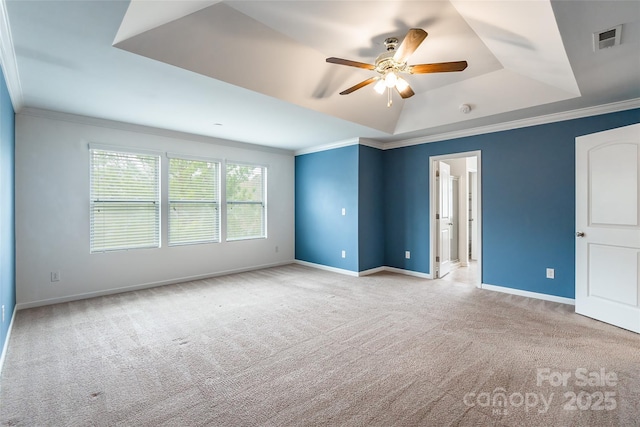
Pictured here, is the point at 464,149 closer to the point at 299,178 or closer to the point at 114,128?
the point at 299,178

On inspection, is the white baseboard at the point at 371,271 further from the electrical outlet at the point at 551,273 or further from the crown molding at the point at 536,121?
the electrical outlet at the point at 551,273

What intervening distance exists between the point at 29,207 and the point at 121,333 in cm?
214

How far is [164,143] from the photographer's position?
4844 millimetres

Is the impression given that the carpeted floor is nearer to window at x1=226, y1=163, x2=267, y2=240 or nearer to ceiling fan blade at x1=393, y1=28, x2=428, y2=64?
window at x1=226, y1=163, x2=267, y2=240

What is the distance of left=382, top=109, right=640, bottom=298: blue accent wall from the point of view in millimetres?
3859

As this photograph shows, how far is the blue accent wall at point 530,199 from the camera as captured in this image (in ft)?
12.7

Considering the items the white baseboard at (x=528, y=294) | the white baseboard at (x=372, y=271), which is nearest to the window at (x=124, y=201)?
the white baseboard at (x=372, y=271)

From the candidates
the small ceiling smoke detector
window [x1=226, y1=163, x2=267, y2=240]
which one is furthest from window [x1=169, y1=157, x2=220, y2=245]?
the small ceiling smoke detector

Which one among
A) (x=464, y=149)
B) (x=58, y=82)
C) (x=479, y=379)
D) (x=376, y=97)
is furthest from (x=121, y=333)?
(x=464, y=149)

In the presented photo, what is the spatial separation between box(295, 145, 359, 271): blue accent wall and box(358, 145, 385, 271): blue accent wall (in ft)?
0.33

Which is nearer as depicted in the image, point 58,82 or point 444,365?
point 444,365

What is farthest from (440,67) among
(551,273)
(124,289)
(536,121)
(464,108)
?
(124,289)

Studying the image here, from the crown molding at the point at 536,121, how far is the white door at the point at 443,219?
0.52 metres

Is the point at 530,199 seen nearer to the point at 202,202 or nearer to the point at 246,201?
the point at 246,201
